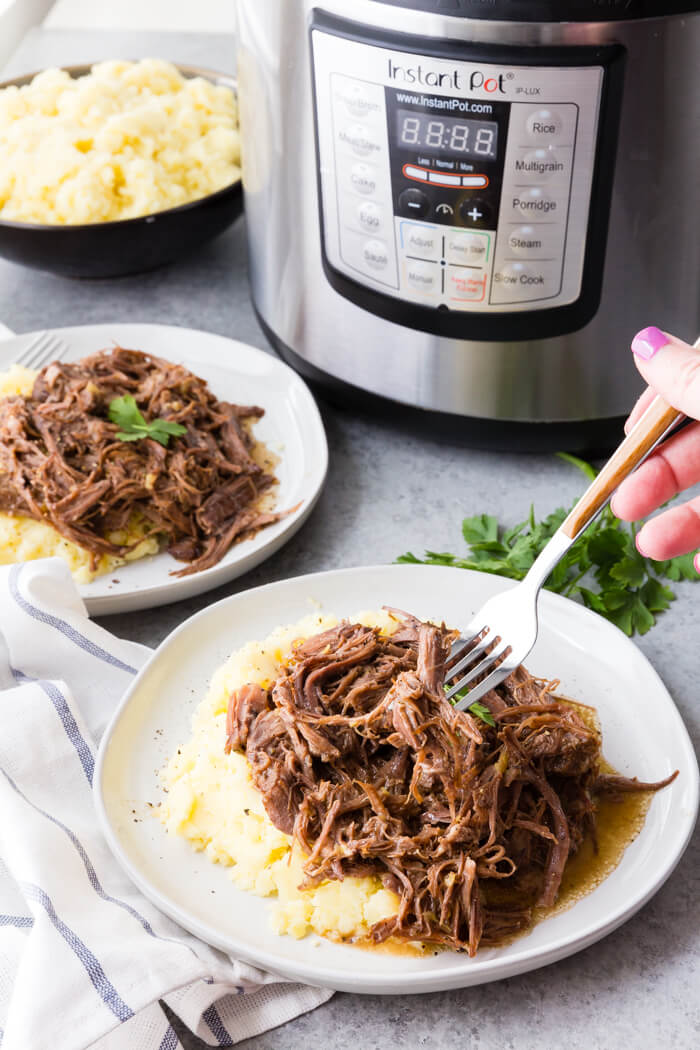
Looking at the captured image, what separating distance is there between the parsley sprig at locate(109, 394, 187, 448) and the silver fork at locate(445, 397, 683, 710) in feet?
1.89

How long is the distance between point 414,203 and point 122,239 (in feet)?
2.28

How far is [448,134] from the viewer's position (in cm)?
130

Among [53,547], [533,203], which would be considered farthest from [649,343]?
[53,547]

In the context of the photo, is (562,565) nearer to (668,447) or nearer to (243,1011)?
(668,447)

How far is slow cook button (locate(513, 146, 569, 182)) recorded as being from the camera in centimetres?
129

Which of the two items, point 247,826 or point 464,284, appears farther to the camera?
point 464,284

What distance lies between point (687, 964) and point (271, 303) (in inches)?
43.0

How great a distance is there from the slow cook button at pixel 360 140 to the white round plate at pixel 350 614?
0.52 metres

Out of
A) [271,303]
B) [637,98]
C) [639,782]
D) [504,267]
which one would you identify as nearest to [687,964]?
[639,782]

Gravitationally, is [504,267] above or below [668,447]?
above

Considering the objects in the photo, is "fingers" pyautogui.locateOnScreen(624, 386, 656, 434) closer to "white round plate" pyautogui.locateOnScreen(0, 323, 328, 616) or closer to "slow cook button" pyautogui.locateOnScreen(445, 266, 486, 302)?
"slow cook button" pyautogui.locateOnScreen(445, 266, 486, 302)

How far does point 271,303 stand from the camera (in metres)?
1.69

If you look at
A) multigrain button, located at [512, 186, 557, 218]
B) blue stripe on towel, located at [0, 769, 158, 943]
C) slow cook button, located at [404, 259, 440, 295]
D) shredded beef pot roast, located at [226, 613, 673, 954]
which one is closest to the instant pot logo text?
multigrain button, located at [512, 186, 557, 218]

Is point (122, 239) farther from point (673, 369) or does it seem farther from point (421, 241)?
point (673, 369)
